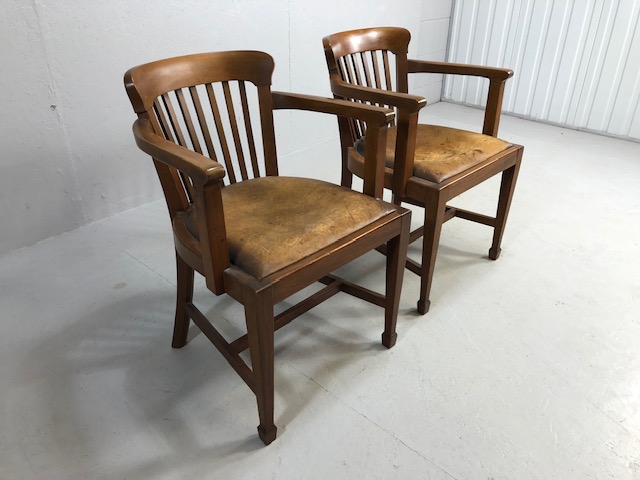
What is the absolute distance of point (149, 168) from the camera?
263 centimetres

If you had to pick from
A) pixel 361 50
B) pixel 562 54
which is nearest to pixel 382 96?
pixel 361 50

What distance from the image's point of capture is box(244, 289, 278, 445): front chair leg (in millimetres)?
1173

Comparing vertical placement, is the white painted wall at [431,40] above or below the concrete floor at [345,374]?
above

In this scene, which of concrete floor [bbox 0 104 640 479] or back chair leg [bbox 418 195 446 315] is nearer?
concrete floor [bbox 0 104 640 479]

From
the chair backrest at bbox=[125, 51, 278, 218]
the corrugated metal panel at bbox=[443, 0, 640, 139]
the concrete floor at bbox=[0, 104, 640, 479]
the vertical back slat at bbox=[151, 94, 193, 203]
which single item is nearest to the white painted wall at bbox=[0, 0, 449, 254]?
the concrete floor at bbox=[0, 104, 640, 479]

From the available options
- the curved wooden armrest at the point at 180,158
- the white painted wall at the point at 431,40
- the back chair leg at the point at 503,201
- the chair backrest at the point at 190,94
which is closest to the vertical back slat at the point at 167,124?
the chair backrest at the point at 190,94

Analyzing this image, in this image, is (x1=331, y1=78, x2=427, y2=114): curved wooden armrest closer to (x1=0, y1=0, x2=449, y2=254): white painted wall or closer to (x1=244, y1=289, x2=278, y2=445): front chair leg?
(x1=244, y1=289, x2=278, y2=445): front chair leg

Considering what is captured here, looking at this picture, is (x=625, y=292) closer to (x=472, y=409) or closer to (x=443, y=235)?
(x=443, y=235)

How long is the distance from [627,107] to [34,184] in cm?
400

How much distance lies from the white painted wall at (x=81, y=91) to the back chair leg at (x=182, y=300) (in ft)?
3.57

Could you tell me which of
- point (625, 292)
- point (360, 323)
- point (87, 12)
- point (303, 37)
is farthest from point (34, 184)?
point (625, 292)

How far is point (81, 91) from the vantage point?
223cm

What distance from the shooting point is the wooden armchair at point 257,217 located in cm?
119

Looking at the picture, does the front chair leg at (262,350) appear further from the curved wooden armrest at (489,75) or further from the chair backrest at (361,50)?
the curved wooden armrest at (489,75)
